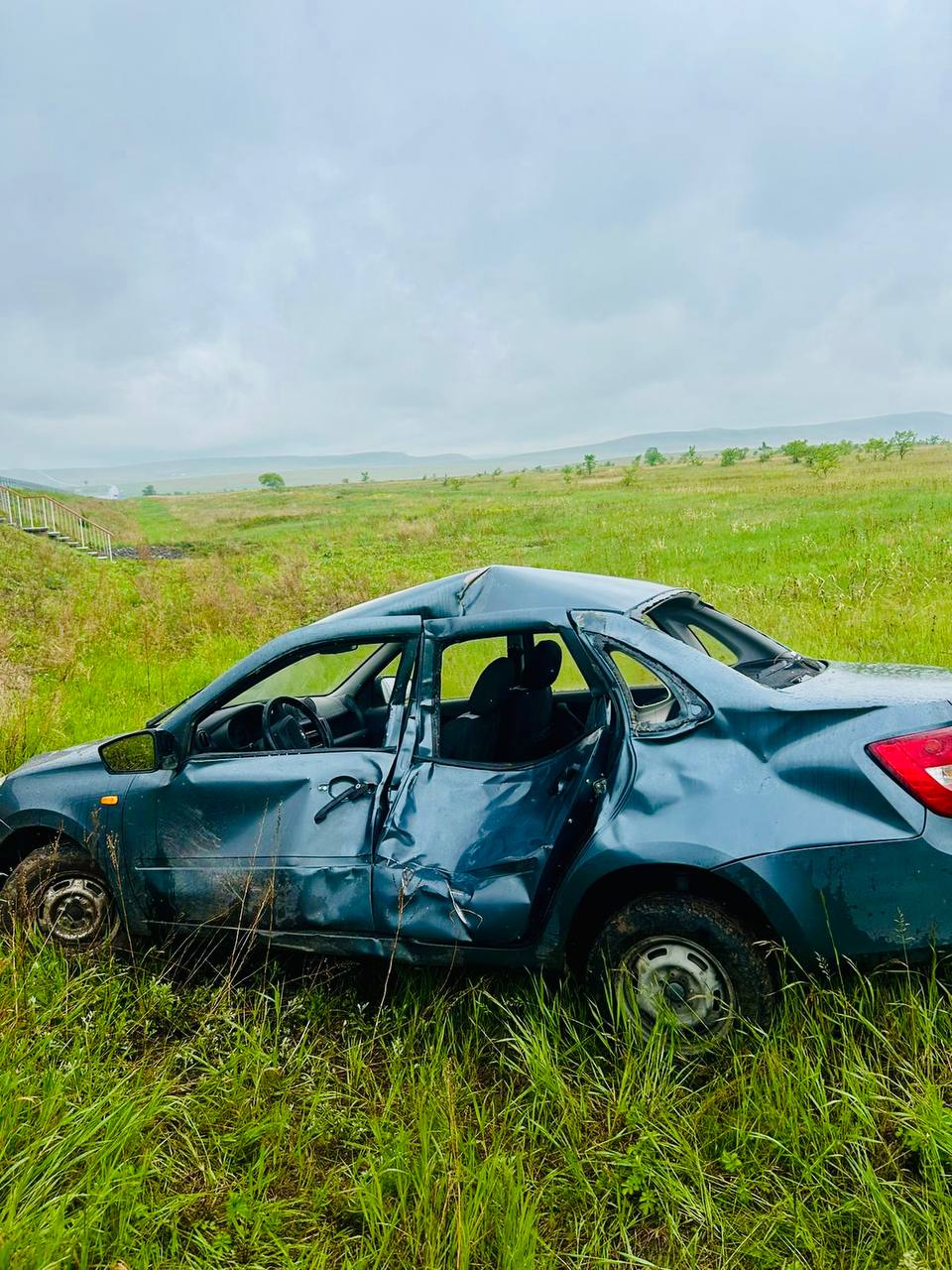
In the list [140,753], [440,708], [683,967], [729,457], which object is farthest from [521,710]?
[729,457]

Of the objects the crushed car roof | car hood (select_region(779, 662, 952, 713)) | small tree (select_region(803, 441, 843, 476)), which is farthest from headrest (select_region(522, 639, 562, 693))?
small tree (select_region(803, 441, 843, 476))

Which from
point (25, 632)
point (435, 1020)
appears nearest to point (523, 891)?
point (435, 1020)

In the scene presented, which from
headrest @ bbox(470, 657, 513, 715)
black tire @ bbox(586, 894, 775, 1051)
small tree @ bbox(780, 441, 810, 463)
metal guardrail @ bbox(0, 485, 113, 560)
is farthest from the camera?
small tree @ bbox(780, 441, 810, 463)

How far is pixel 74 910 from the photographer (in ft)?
12.3

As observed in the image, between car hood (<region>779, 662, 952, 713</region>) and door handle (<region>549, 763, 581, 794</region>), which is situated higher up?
car hood (<region>779, 662, 952, 713</region>)

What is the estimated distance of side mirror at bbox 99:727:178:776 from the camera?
3611mm

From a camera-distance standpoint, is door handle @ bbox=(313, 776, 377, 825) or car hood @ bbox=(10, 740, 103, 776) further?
car hood @ bbox=(10, 740, 103, 776)

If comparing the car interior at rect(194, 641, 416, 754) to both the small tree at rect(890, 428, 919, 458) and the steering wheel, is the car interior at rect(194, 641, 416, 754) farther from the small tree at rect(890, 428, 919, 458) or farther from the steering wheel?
the small tree at rect(890, 428, 919, 458)

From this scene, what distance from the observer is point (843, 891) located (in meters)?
2.51

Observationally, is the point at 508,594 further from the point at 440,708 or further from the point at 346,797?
the point at 346,797

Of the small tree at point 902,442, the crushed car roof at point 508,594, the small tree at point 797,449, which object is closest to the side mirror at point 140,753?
the crushed car roof at point 508,594

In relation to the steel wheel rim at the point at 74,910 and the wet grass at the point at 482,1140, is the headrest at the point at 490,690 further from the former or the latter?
the steel wheel rim at the point at 74,910

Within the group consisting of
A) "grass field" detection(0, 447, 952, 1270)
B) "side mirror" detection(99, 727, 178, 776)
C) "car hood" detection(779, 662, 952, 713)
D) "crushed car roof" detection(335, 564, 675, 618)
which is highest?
"crushed car roof" detection(335, 564, 675, 618)

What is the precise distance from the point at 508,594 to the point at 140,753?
176 cm
